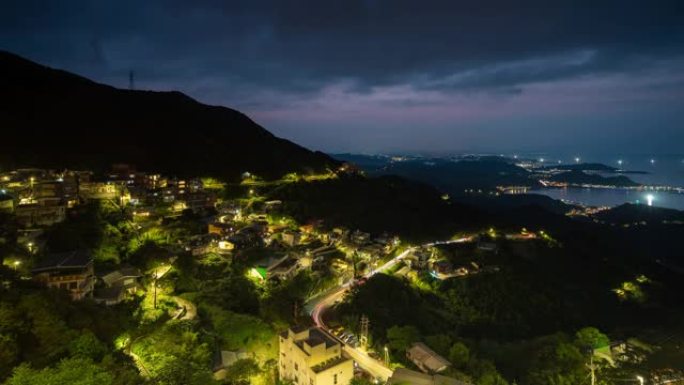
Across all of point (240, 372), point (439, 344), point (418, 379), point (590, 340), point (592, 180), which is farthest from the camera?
point (592, 180)

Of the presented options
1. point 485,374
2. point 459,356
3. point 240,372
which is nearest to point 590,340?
point 459,356

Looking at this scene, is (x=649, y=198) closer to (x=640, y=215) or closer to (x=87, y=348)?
(x=640, y=215)

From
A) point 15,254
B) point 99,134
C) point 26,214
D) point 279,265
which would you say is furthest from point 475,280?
point 99,134

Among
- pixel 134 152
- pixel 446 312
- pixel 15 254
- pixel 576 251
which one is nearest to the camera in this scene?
pixel 15 254

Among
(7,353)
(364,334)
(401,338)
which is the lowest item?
(401,338)

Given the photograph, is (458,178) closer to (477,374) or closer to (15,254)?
(477,374)

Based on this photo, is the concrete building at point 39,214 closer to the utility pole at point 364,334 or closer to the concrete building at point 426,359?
A: the utility pole at point 364,334

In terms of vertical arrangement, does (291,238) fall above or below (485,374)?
above
